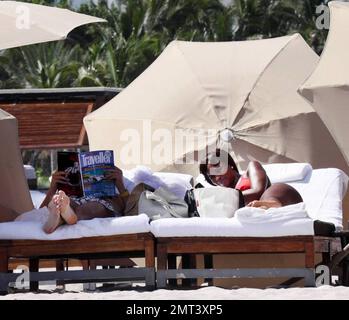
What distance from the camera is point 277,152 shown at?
1085 centimetres

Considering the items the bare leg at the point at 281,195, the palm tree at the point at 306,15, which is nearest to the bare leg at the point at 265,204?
the bare leg at the point at 281,195

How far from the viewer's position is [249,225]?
690 cm

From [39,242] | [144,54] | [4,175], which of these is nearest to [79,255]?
[39,242]

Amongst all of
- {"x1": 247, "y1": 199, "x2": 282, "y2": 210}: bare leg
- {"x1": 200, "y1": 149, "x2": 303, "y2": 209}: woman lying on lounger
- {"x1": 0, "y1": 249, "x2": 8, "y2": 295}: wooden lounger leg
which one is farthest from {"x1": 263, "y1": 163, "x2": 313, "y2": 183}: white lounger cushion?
{"x1": 0, "y1": 249, "x2": 8, "y2": 295}: wooden lounger leg

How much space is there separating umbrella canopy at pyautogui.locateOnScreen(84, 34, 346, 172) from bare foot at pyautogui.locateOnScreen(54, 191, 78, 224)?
370 centimetres

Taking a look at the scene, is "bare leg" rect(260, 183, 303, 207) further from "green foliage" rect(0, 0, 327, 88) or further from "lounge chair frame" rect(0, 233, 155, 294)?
"green foliage" rect(0, 0, 327, 88)

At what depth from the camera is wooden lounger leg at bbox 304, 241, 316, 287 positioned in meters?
6.90

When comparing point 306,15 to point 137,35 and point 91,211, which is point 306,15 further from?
point 91,211

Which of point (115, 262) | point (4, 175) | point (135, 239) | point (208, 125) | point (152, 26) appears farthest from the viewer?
point (152, 26)

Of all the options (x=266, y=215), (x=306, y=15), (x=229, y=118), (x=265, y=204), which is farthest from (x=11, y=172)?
(x=306, y=15)

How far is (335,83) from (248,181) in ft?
3.90

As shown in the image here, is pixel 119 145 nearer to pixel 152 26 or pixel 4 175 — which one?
pixel 4 175

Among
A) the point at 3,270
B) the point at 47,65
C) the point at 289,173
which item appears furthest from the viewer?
the point at 47,65

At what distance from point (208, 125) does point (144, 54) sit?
29.9 meters
